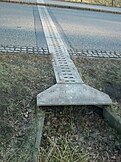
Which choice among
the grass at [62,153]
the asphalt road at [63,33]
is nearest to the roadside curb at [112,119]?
the grass at [62,153]

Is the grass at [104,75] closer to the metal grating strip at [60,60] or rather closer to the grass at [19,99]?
the metal grating strip at [60,60]

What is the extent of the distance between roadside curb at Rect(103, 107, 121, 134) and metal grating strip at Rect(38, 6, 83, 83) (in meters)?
0.66

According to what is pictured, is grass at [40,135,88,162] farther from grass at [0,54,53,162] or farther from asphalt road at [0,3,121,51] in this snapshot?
asphalt road at [0,3,121,51]

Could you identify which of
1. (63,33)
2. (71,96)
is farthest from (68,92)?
(63,33)

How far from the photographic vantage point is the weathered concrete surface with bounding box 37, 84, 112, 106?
3461 mm

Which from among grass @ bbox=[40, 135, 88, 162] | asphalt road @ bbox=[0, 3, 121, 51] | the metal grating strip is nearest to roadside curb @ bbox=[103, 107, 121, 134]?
grass @ bbox=[40, 135, 88, 162]

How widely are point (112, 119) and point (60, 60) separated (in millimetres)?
1747

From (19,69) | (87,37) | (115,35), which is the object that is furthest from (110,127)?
(115,35)

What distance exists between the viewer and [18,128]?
3.20 m

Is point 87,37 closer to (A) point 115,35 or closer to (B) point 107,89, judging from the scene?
(A) point 115,35

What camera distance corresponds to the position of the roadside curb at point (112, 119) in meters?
3.25

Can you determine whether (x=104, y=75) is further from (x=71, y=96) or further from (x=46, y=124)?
(x=46, y=124)

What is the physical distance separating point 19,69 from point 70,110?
115cm

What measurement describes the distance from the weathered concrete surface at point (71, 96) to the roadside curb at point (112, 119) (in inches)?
4.7
